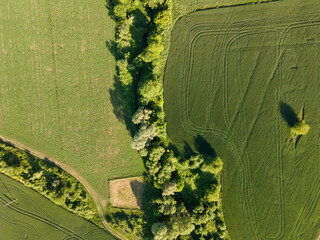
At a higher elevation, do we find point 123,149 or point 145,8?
point 145,8

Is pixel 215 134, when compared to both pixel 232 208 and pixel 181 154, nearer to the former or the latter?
pixel 181 154

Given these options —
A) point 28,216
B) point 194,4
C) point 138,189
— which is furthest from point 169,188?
point 194,4

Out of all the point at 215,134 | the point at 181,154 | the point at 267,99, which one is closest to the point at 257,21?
the point at 267,99

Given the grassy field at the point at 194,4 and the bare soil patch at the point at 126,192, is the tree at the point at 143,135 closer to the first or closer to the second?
the bare soil patch at the point at 126,192

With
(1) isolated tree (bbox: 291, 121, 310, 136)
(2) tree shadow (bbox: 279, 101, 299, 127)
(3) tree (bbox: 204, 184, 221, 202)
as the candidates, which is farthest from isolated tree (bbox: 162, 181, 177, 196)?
(2) tree shadow (bbox: 279, 101, 299, 127)

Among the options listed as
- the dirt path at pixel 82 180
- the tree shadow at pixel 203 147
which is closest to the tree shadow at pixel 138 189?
the dirt path at pixel 82 180

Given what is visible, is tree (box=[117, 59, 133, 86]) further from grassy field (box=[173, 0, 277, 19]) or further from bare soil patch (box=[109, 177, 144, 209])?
bare soil patch (box=[109, 177, 144, 209])

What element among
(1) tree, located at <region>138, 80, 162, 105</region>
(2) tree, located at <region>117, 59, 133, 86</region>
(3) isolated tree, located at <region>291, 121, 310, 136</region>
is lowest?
(3) isolated tree, located at <region>291, 121, 310, 136</region>
